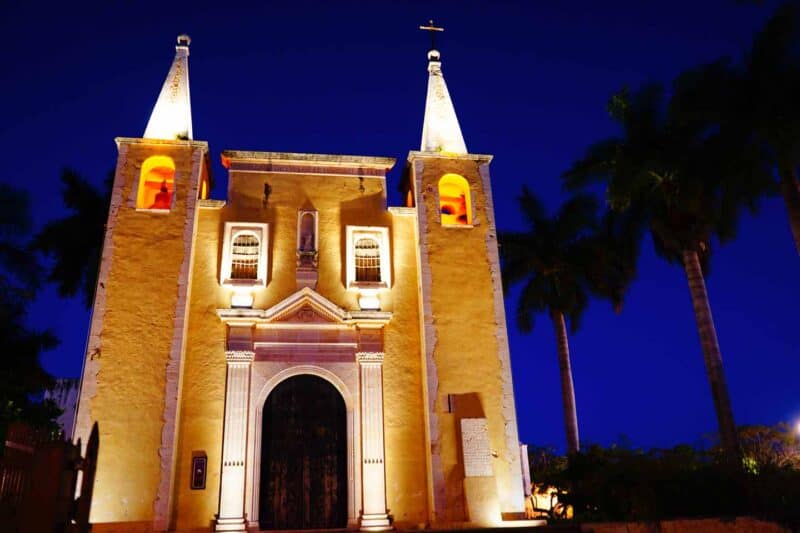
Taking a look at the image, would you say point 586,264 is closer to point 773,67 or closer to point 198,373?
point 773,67

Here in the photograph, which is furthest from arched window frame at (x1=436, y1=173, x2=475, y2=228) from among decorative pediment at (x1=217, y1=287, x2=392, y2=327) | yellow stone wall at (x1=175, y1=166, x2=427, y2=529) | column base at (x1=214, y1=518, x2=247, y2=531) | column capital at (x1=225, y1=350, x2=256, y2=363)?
column base at (x1=214, y1=518, x2=247, y2=531)

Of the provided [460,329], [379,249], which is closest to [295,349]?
[379,249]

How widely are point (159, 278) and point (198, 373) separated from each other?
Answer: 7.63ft

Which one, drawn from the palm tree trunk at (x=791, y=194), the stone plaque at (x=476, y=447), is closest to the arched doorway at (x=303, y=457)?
the stone plaque at (x=476, y=447)

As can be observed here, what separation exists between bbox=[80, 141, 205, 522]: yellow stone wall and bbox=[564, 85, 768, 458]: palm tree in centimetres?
1070

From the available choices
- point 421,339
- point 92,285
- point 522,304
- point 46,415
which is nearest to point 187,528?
point 46,415

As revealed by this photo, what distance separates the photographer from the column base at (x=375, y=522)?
546 inches

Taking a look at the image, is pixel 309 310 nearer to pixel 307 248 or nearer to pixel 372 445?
pixel 307 248

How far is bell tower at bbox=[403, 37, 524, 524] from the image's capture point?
1418cm

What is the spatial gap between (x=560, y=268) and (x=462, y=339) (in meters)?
7.96

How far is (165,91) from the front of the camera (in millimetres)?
17828

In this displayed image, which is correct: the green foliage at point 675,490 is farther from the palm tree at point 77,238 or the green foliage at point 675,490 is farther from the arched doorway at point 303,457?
the palm tree at point 77,238

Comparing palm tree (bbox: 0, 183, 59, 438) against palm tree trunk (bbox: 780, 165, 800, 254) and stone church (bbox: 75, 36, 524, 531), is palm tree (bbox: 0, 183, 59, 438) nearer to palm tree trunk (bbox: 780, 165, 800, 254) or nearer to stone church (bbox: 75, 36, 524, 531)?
stone church (bbox: 75, 36, 524, 531)

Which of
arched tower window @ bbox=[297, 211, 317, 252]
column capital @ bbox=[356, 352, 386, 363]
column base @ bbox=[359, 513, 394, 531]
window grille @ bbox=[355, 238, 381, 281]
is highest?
arched tower window @ bbox=[297, 211, 317, 252]
